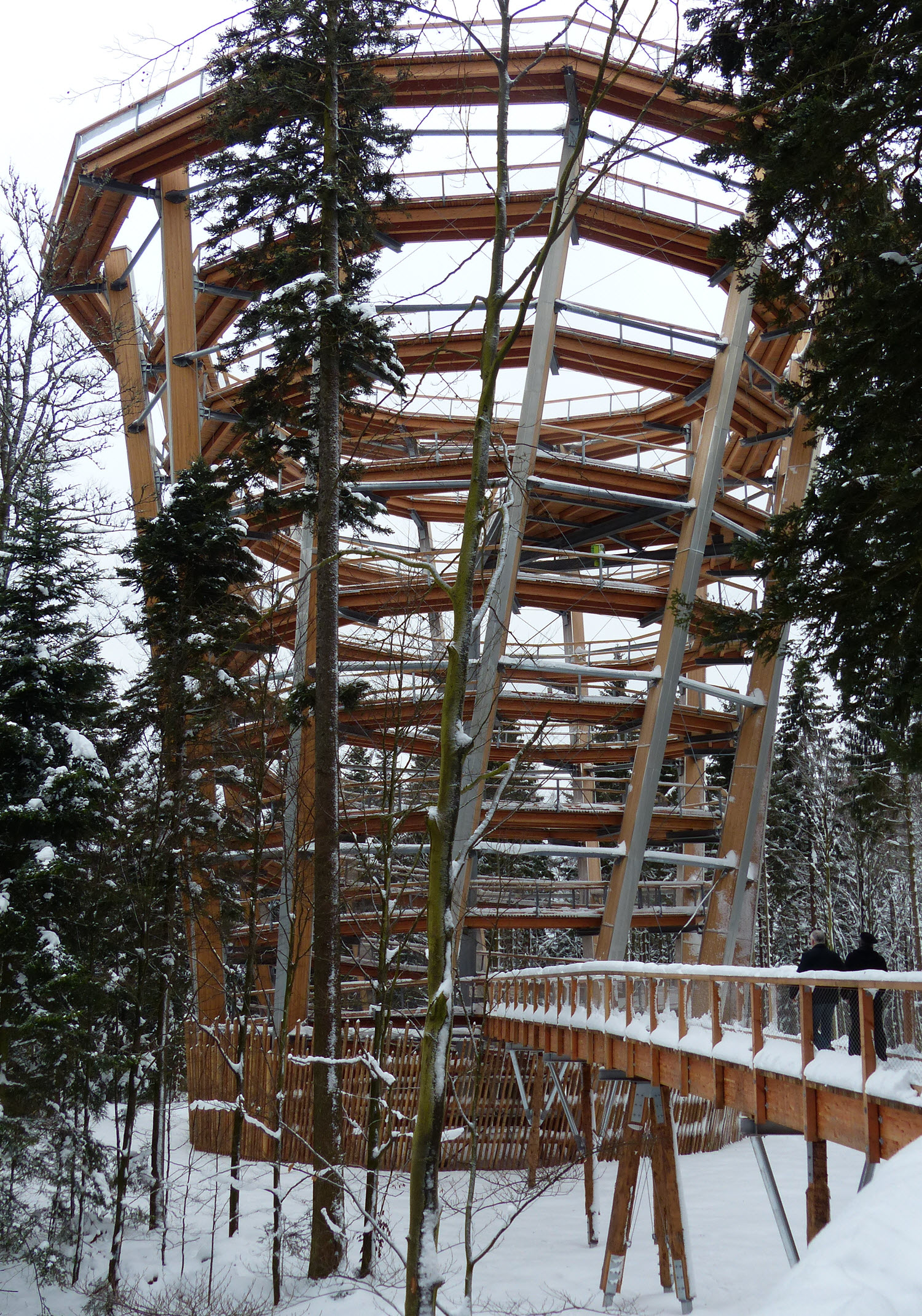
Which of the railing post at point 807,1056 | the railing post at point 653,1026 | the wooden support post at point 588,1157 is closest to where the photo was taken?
the railing post at point 807,1056

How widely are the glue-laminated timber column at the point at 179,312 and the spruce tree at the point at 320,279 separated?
303 inches

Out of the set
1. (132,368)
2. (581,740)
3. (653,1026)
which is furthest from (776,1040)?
(581,740)

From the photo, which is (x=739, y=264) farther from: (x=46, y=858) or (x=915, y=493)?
(x=46, y=858)

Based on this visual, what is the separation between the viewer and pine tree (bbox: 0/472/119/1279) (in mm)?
14141

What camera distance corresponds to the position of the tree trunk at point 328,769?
13203 mm

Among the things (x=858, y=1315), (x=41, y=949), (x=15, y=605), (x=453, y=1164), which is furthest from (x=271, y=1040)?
(x=858, y=1315)

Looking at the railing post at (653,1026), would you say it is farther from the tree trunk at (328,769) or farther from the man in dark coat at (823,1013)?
the man in dark coat at (823,1013)

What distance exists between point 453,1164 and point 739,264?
15577 millimetres

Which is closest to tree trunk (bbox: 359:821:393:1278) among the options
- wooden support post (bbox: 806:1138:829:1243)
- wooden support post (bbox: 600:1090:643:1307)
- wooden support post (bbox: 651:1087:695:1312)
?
wooden support post (bbox: 600:1090:643:1307)

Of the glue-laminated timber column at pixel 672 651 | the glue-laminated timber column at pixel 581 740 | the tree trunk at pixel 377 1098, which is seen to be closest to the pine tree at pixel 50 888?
the tree trunk at pixel 377 1098

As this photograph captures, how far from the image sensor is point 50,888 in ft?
48.7

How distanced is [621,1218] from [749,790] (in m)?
14.5

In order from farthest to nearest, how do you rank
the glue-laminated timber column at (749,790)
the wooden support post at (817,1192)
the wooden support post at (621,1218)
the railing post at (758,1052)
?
the glue-laminated timber column at (749,790)
the wooden support post at (621,1218)
the railing post at (758,1052)
the wooden support post at (817,1192)

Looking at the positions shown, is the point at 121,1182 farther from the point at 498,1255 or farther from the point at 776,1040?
the point at 776,1040
